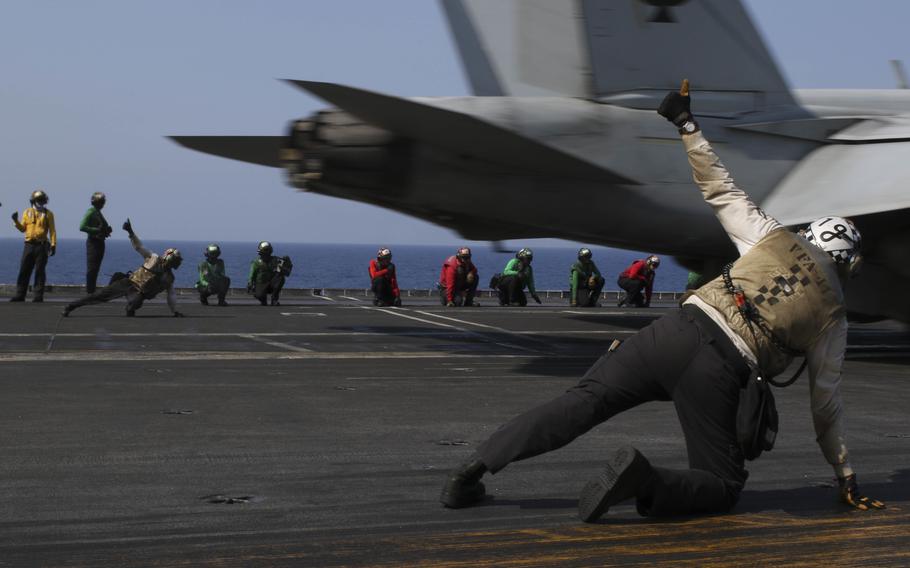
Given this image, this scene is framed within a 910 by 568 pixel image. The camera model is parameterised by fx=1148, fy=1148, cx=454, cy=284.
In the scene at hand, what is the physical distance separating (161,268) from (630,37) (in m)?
10.2

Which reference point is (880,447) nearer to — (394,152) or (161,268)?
(394,152)

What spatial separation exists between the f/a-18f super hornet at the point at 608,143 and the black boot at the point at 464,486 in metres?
6.35

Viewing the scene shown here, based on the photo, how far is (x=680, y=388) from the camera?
6.12m

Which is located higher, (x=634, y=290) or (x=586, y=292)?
(x=634, y=290)

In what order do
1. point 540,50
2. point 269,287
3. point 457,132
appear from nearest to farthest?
1. point 457,132
2. point 540,50
3. point 269,287

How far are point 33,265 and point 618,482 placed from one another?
21426 mm

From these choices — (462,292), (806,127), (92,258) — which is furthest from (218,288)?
(806,127)

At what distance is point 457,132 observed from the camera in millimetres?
12414

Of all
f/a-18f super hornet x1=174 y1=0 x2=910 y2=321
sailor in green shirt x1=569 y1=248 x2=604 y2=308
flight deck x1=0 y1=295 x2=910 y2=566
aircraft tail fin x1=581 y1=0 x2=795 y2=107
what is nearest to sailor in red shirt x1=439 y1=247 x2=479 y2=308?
sailor in green shirt x1=569 y1=248 x2=604 y2=308

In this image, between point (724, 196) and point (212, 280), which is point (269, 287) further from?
point (724, 196)

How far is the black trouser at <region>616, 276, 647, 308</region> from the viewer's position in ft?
100

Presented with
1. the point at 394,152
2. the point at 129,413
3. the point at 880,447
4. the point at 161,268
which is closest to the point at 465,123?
the point at 394,152

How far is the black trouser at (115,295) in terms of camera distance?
20156 millimetres

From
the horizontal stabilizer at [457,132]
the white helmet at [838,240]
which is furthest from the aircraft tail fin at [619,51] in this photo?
the white helmet at [838,240]
